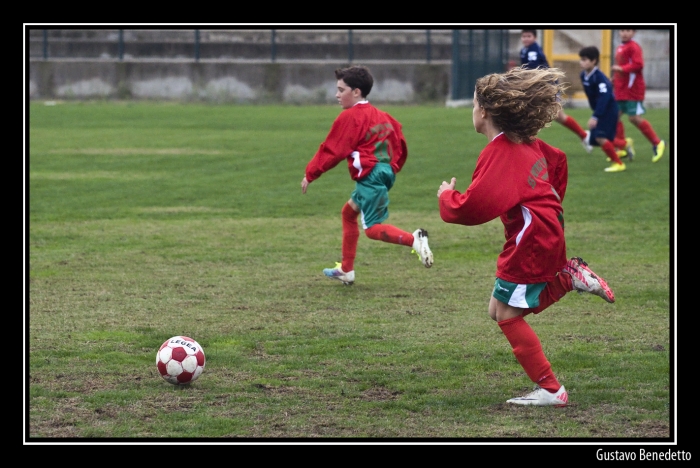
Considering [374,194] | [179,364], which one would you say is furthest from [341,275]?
[179,364]

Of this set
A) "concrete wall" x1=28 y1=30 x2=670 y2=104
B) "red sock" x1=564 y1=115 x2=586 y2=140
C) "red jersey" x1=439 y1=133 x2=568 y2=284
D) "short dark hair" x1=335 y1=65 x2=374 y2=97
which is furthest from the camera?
"concrete wall" x1=28 y1=30 x2=670 y2=104

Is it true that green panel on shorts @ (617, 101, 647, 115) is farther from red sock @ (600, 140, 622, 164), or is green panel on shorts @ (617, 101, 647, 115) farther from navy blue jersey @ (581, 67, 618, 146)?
red sock @ (600, 140, 622, 164)

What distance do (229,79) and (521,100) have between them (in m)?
24.5

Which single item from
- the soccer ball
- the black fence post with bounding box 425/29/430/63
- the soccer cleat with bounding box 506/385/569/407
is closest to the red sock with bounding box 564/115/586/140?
the soccer cleat with bounding box 506/385/569/407

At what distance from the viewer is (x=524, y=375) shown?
5.20m

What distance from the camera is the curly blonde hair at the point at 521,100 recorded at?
14.5 ft

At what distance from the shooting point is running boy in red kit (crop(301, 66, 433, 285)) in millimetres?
7371

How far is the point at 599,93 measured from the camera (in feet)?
44.5

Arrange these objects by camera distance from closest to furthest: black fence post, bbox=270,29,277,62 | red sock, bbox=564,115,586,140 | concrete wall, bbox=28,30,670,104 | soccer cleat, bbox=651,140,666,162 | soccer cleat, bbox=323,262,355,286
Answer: soccer cleat, bbox=323,262,355,286
red sock, bbox=564,115,586,140
soccer cleat, bbox=651,140,666,162
concrete wall, bbox=28,30,670,104
black fence post, bbox=270,29,277,62

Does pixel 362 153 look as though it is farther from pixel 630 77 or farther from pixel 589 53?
pixel 630 77

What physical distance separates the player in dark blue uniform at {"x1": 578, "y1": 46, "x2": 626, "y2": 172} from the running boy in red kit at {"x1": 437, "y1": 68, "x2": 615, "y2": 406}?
910cm

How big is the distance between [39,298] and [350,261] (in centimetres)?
224
